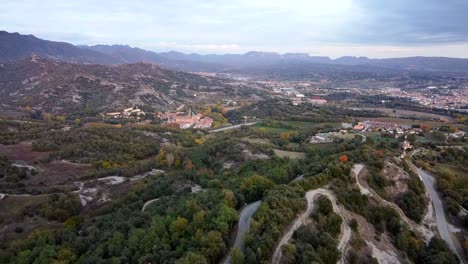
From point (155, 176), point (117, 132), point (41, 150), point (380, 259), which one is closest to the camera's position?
point (380, 259)

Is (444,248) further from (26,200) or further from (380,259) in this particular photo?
(26,200)

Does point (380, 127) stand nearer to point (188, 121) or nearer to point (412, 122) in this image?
point (412, 122)

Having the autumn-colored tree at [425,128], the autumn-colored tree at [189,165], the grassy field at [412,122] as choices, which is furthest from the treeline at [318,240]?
the grassy field at [412,122]

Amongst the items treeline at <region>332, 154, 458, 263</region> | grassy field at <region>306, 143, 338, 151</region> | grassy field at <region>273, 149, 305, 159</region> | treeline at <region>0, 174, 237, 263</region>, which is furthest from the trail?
grassy field at <region>306, 143, 338, 151</region>

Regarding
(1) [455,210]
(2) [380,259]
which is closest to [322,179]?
(2) [380,259]

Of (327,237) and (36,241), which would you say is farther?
(36,241)

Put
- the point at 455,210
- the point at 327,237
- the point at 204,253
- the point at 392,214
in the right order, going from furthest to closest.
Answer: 1. the point at 455,210
2. the point at 392,214
3. the point at 327,237
4. the point at 204,253
